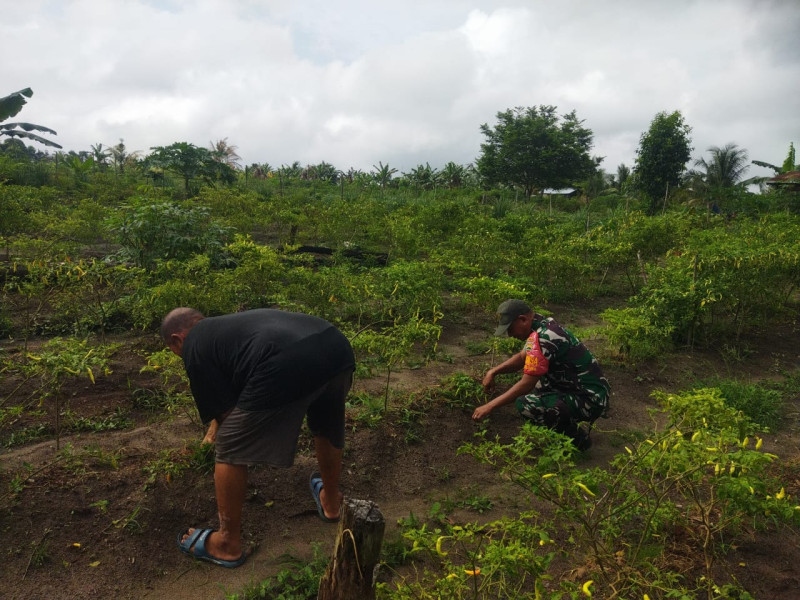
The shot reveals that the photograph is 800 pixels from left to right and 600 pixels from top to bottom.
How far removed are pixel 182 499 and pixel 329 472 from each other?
35.1 inches

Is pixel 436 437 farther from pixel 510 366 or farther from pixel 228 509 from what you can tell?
pixel 228 509

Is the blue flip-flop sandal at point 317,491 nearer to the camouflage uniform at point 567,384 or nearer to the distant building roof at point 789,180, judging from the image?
the camouflage uniform at point 567,384

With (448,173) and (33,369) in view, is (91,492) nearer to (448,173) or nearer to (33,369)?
(33,369)

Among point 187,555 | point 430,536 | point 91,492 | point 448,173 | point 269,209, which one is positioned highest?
point 448,173

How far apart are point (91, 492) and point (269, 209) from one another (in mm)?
9100

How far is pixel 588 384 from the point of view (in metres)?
3.81

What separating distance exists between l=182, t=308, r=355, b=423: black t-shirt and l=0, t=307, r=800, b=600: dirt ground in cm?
76

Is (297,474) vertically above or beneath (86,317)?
beneath

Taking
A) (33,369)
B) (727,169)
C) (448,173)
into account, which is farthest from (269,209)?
(727,169)

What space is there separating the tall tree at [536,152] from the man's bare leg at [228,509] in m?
28.3

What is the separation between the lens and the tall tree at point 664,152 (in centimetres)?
2155

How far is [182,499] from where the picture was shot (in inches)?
120

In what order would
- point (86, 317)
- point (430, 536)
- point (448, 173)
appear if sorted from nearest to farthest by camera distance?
1. point (430, 536)
2. point (86, 317)
3. point (448, 173)

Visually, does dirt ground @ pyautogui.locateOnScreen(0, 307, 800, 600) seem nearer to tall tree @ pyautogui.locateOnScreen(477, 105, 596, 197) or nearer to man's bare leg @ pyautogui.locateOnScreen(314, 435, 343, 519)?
man's bare leg @ pyautogui.locateOnScreen(314, 435, 343, 519)
